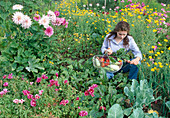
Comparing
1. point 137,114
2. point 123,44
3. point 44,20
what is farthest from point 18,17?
point 137,114

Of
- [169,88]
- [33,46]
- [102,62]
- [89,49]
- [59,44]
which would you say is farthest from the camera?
→ [89,49]

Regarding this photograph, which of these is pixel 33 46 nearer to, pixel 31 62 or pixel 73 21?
pixel 31 62

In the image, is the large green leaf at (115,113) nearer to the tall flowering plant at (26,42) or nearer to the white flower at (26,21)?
the tall flowering plant at (26,42)

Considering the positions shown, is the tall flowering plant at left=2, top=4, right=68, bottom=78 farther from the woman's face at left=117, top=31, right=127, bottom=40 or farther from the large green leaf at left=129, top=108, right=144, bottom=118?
the large green leaf at left=129, top=108, right=144, bottom=118

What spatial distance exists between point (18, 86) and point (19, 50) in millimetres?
545

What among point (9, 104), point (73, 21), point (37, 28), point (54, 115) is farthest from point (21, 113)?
point (73, 21)

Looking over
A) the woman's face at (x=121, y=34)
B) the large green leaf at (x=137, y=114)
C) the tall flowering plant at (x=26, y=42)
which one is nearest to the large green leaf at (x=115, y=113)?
the large green leaf at (x=137, y=114)

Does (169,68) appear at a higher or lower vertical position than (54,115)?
higher

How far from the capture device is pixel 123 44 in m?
2.46

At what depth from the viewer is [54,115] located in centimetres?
174

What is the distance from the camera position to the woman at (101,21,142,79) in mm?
2244

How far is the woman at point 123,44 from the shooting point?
224 centimetres

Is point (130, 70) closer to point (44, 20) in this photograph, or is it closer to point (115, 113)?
point (115, 113)

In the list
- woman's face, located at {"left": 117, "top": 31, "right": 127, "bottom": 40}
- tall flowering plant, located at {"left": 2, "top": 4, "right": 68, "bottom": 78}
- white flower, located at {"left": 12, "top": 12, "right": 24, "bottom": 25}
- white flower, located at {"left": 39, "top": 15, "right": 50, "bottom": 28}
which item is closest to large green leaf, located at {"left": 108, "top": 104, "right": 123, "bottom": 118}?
woman's face, located at {"left": 117, "top": 31, "right": 127, "bottom": 40}
